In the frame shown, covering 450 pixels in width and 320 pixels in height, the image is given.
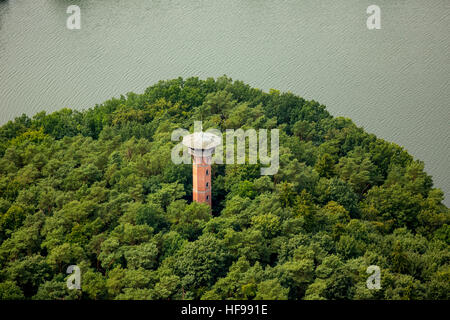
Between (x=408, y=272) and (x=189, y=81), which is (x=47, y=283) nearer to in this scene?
(x=408, y=272)

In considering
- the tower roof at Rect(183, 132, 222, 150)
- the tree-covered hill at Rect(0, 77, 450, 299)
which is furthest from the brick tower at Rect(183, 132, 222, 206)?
the tree-covered hill at Rect(0, 77, 450, 299)

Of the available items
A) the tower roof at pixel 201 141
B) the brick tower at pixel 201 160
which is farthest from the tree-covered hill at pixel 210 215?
the tower roof at pixel 201 141

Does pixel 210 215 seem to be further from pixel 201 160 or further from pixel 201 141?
pixel 201 141

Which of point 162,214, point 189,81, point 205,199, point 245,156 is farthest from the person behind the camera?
point 189,81

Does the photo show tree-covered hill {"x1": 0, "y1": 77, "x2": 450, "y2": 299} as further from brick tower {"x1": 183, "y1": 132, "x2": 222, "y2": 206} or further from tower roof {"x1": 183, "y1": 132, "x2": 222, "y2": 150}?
tower roof {"x1": 183, "y1": 132, "x2": 222, "y2": 150}
